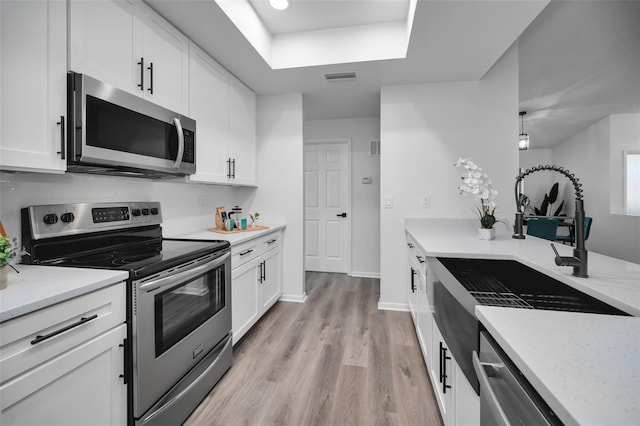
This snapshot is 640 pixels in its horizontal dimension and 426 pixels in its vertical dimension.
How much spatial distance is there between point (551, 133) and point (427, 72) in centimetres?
524

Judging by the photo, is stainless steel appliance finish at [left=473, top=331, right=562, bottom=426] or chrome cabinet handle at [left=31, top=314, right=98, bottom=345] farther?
chrome cabinet handle at [left=31, top=314, right=98, bottom=345]

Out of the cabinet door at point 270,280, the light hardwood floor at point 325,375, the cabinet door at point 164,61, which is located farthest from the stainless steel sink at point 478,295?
the cabinet door at point 164,61

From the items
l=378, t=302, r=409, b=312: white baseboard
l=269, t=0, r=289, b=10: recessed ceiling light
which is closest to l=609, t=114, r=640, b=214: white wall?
l=378, t=302, r=409, b=312: white baseboard

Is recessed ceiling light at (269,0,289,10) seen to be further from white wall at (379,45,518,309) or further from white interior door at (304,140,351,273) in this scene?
white interior door at (304,140,351,273)

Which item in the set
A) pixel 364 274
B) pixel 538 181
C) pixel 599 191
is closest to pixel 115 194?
pixel 364 274

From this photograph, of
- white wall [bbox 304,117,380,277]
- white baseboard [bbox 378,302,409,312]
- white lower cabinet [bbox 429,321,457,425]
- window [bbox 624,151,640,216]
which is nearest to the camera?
white lower cabinet [bbox 429,321,457,425]

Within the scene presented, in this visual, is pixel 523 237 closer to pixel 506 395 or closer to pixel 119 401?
pixel 506 395

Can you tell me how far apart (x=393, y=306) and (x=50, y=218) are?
290 cm

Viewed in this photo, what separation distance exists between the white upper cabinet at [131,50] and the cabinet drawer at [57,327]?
106 cm

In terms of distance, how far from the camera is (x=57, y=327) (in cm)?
100

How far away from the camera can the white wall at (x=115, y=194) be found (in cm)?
137

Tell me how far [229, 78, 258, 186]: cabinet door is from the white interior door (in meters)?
1.39

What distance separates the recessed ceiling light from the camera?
224cm

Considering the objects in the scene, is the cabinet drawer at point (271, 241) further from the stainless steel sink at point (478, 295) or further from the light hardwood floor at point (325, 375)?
the stainless steel sink at point (478, 295)
